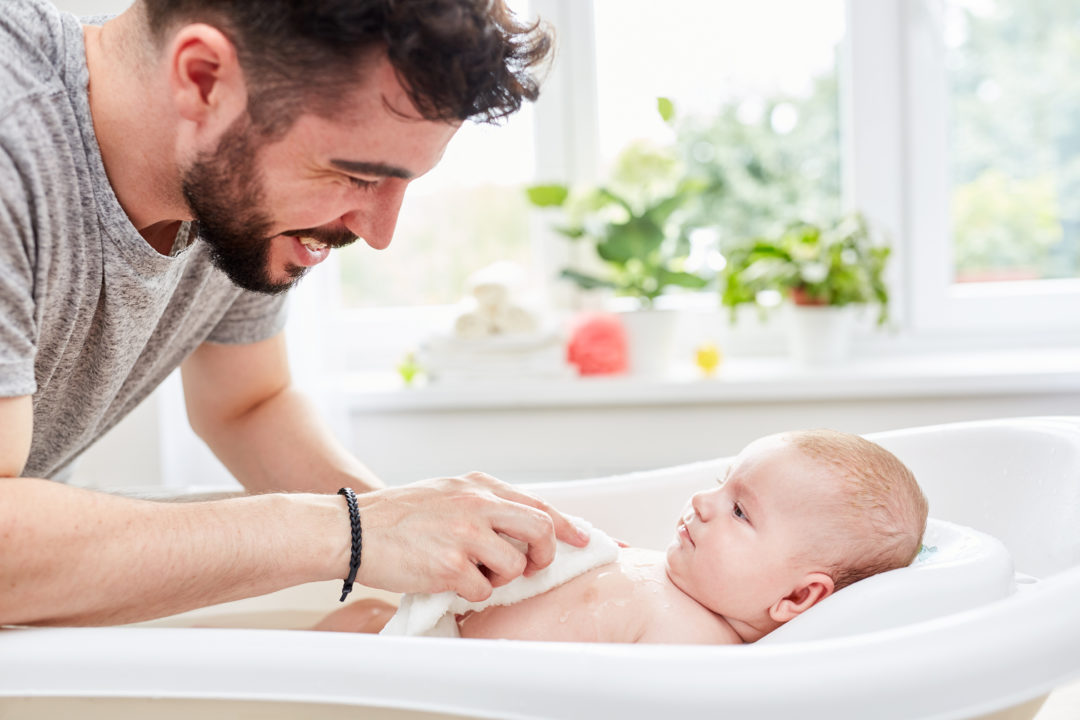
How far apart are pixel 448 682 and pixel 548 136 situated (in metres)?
1.76

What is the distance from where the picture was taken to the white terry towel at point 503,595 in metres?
0.97

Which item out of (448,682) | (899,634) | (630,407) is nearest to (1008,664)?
(899,634)

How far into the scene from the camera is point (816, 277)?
2.02m

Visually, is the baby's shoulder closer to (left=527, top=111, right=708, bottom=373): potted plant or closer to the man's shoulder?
the man's shoulder

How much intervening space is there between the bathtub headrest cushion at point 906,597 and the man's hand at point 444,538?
25cm

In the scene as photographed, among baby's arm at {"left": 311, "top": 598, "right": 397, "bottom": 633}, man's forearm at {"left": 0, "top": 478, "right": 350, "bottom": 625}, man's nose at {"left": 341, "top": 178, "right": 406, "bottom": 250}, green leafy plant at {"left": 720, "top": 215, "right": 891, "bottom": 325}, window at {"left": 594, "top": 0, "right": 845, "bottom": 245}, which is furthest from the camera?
window at {"left": 594, "top": 0, "right": 845, "bottom": 245}

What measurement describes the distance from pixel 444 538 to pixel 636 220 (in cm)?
126

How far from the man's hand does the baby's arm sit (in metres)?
0.26

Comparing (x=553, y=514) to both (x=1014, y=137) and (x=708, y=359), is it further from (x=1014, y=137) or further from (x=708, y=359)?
(x=1014, y=137)

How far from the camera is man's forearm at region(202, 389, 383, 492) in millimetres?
1360

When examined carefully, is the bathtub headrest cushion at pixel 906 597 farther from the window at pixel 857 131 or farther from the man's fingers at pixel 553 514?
the window at pixel 857 131

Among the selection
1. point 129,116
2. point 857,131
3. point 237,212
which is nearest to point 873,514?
point 237,212

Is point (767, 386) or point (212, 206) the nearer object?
point (212, 206)

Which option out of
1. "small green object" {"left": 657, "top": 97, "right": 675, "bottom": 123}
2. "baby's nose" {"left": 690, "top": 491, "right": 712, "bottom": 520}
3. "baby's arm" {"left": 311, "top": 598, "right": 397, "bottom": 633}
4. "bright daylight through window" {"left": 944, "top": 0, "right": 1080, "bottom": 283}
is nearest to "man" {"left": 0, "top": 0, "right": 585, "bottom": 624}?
"baby's nose" {"left": 690, "top": 491, "right": 712, "bottom": 520}
